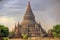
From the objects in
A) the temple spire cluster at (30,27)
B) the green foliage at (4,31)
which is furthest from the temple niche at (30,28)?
the green foliage at (4,31)

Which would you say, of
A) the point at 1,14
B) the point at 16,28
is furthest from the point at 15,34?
the point at 1,14

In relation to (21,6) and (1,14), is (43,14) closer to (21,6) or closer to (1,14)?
(21,6)

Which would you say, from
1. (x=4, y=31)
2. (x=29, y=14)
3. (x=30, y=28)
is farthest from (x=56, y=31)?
(x=4, y=31)

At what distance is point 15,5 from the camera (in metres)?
8.73

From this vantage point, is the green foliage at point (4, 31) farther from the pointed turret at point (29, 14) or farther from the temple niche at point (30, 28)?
the pointed turret at point (29, 14)

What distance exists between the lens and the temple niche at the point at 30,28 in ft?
28.5

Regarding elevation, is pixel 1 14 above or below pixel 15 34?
above

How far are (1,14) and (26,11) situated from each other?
72cm

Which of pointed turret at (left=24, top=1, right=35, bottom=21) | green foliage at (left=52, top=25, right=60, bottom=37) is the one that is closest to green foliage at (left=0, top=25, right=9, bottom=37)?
pointed turret at (left=24, top=1, right=35, bottom=21)

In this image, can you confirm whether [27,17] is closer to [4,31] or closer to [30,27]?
[30,27]

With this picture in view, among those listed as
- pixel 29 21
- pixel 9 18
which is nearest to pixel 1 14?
pixel 9 18

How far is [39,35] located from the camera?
8.69 m

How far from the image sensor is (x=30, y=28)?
28.8 ft

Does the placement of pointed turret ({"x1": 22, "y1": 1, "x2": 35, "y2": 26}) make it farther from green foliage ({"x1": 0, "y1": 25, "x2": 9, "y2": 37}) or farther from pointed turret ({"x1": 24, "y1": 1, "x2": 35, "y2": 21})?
green foliage ({"x1": 0, "y1": 25, "x2": 9, "y2": 37})
